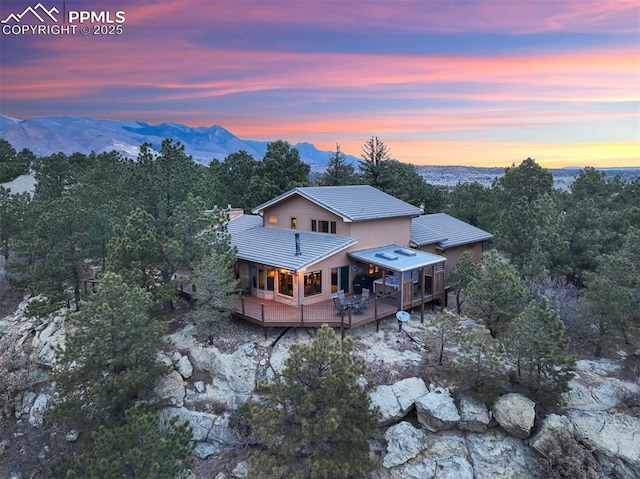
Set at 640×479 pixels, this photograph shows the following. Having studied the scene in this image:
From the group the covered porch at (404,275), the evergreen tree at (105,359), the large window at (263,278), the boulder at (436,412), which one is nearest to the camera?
the evergreen tree at (105,359)

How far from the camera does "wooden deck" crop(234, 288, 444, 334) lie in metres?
15.6

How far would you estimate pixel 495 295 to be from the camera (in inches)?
582

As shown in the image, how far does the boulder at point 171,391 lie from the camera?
13.5 m

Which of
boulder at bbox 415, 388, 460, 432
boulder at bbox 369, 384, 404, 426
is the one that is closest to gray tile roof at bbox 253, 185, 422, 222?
boulder at bbox 369, 384, 404, 426

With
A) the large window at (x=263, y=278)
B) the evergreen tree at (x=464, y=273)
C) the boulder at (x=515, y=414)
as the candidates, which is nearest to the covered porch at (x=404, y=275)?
the evergreen tree at (x=464, y=273)

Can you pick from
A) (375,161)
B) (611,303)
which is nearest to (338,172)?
(375,161)

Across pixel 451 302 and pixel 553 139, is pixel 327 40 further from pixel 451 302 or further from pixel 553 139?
pixel 553 139

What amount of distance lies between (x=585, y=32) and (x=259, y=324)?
25268 millimetres

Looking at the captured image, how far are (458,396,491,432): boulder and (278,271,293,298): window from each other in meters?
8.53

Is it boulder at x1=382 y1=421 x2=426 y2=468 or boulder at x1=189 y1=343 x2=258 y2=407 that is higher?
boulder at x1=189 y1=343 x2=258 y2=407

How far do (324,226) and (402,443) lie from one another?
11.0 metres
